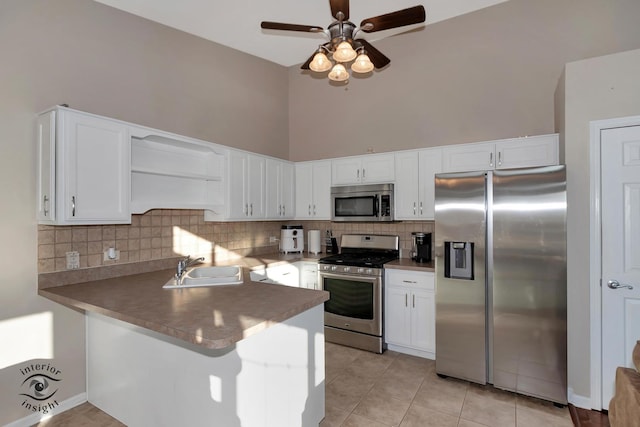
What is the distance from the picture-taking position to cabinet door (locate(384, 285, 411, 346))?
134 inches

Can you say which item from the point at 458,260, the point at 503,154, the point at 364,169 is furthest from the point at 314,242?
the point at 503,154

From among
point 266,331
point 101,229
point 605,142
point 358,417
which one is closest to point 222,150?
point 101,229

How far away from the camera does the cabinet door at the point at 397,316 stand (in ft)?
11.1

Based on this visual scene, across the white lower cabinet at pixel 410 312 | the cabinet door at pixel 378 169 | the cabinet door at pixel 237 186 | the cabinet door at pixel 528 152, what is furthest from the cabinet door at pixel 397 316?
the cabinet door at pixel 237 186

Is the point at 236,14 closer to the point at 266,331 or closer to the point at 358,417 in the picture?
the point at 266,331

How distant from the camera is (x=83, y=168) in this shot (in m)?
2.36

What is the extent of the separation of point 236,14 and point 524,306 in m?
3.86

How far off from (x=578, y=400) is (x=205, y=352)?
9.45 feet

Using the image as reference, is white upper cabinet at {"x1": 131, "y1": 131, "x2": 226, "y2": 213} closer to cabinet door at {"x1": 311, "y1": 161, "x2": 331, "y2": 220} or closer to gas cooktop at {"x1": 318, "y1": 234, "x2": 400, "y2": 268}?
cabinet door at {"x1": 311, "y1": 161, "x2": 331, "y2": 220}

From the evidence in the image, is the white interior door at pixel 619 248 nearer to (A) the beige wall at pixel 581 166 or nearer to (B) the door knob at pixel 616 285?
(B) the door knob at pixel 616 285

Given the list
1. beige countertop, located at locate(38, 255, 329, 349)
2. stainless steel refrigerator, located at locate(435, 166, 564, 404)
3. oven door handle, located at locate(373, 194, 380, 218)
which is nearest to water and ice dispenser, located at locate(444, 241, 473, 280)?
stainless steel refrigerator, located at locate(435, 166, 564, 404)

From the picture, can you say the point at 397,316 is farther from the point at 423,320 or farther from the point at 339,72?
the point at 339,72

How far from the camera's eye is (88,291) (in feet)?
7.62

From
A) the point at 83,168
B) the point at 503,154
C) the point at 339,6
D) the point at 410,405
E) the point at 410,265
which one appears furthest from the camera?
the point at 410,265
